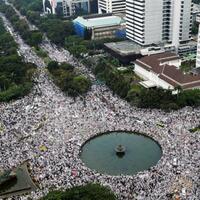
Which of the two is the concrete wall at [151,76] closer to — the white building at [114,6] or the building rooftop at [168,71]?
the building rooftop at [168,71]

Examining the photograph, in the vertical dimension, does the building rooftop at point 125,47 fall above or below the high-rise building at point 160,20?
below

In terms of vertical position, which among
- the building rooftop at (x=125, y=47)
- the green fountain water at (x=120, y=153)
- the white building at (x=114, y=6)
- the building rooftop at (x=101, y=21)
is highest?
the white building at (x=114, y=6)

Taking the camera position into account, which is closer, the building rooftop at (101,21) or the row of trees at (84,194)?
the row of trees at (84,194)

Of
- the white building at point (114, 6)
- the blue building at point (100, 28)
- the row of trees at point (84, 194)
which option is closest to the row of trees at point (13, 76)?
the blue building at point (100, 28)

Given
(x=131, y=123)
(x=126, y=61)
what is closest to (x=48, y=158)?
(x=131, y=123)

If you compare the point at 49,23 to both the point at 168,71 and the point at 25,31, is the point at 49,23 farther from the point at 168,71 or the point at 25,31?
the point at 168,71

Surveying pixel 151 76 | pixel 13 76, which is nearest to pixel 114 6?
pixel 151 76

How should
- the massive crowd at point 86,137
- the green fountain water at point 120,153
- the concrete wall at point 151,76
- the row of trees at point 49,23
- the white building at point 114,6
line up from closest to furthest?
the massive crowd at point 86,137 < the green fountain water at point 120,153 < the concrete wall at point 151,76 < the row of trees at point 49,23 < the white building at point 114,6
